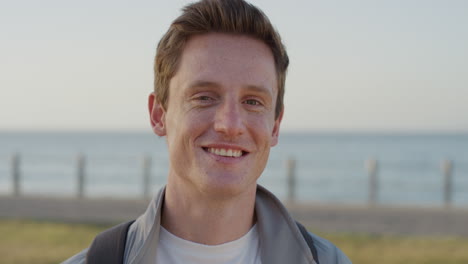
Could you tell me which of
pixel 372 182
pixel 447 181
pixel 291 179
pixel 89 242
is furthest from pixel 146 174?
pixel 89 242

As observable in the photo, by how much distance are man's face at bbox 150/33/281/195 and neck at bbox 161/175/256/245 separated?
0.06 meters

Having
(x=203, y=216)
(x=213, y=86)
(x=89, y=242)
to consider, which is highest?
(x=213, y=86)

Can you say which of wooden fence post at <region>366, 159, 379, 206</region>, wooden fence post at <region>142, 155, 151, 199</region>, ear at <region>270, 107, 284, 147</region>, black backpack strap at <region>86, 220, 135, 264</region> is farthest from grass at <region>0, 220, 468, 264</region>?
wooden fence post at <region>142, 155, 151, 199</region>

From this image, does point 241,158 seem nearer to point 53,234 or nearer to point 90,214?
point 53,234

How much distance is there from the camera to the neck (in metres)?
2.35

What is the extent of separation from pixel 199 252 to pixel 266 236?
28cm

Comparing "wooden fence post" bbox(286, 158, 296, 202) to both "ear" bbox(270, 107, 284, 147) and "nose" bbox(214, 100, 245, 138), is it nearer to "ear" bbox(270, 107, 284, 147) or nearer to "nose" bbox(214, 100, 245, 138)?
"ear" bbox(270, 107, 284, 147)

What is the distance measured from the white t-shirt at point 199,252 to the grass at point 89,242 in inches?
217

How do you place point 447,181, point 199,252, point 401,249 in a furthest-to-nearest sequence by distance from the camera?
point 447,181 → point 401,249 → point 199,252

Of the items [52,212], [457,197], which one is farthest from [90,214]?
[457,197]

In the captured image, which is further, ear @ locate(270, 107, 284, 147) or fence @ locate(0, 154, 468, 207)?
fence @ locate(0, 154, 468, 207)

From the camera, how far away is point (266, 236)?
242 cm

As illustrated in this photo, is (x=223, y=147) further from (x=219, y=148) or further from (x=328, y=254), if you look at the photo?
(x=328, y=254)

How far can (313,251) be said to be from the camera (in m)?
2.36
